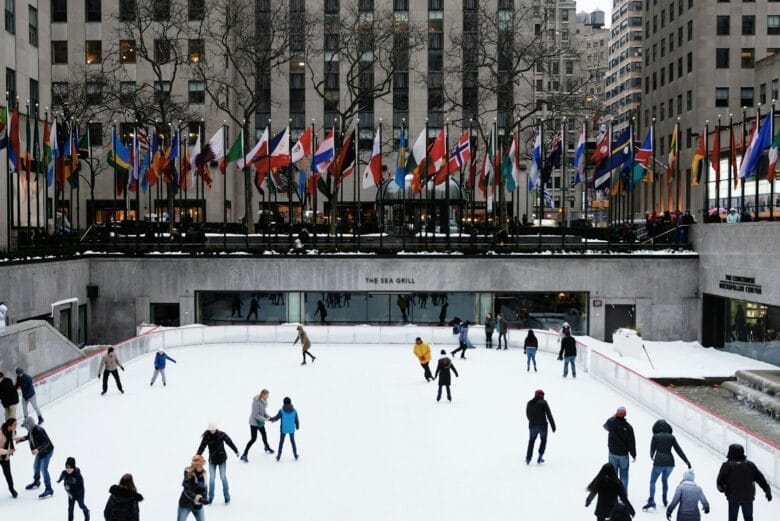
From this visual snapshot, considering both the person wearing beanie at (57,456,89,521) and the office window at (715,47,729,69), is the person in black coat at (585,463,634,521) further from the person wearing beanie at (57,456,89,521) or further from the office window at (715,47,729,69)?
the office window at (715,47,729,69)

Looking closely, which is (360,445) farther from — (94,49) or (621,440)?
(94,49)

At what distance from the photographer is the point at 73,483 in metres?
10.4

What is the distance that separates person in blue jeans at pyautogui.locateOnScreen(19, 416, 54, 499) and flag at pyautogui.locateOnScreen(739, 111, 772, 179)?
2447 centimetres

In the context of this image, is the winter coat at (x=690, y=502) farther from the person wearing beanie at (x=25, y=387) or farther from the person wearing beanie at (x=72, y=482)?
the person wearing beanie at (x=25, y=387)

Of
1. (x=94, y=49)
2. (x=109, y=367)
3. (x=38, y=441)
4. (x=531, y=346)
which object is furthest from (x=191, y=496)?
(x=94, y=49)

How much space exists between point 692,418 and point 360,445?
683cm

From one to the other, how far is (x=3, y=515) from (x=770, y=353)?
26.7 m

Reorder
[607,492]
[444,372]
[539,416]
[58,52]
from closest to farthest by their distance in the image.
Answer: [607,492] → [539,416] → [444,372] → [58,52]

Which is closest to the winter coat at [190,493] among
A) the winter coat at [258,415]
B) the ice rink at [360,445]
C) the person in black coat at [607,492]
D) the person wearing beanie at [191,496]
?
the person wearing beanie at [191,496]

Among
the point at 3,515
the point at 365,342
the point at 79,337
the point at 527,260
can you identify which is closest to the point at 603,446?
the point at 3,515

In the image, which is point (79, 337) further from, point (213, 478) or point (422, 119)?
point (422, 119)

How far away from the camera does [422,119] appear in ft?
208

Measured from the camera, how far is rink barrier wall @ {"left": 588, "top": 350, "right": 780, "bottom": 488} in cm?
1257

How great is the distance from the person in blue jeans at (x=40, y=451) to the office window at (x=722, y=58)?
64158 millimetres
